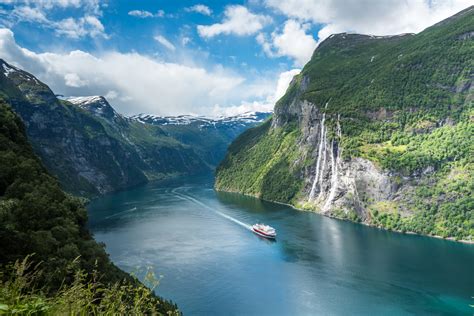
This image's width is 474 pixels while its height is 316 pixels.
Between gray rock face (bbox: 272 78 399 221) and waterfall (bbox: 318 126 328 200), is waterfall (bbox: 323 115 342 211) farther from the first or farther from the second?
waterfall (bbox: 318 126 328 200)

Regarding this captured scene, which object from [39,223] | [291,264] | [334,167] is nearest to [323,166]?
[334,167]

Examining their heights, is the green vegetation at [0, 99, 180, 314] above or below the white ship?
above

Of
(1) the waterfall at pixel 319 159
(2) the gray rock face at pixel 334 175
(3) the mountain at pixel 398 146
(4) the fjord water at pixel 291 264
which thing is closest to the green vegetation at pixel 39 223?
(4) the fjord water at pixel 291 264

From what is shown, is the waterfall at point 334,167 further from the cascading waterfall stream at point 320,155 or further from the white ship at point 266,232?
the white ship at point 266,232

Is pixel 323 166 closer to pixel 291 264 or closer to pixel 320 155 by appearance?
pixel 320 155

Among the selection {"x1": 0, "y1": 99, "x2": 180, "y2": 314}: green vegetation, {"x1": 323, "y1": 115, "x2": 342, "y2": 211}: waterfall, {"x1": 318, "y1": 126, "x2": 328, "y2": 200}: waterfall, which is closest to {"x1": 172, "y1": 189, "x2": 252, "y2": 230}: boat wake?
{"x1": 323, "y1": 115, "x2": 342, "y2": 211}: waterfall

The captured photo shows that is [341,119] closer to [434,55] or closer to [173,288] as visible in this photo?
[434,55]

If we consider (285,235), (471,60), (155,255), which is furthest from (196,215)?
(471,60)
